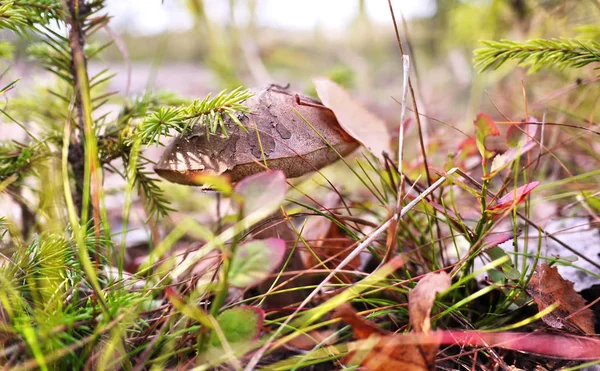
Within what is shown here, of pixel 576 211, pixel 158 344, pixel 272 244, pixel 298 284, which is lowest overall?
pixel 576 211

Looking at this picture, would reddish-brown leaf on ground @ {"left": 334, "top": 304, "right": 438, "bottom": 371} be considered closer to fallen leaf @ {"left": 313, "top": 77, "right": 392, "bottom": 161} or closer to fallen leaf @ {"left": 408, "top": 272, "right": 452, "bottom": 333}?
fallen leaf @ {"left": 408, "top": 272, "right": 452, "bottom": 333}

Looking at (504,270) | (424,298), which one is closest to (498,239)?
(504,270)

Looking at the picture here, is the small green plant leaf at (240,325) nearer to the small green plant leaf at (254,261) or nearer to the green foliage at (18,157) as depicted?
the small green plant leaf at (254,261)

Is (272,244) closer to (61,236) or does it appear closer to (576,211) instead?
(61,236)

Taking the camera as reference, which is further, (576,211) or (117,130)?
(576,211)

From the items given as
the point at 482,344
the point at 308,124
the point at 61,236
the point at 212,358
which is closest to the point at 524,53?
the point at 308,124

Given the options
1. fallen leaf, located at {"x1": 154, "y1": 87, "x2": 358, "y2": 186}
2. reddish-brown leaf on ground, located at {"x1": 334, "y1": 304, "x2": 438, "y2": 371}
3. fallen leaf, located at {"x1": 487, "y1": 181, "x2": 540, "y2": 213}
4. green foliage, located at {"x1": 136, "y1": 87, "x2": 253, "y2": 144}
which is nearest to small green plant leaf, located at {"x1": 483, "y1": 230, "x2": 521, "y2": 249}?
fallen leaf, located at {"x1": 487, "y1": 181, "x2": 540, "y2": 213}
